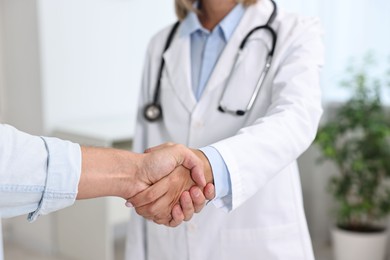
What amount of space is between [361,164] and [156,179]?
1.78 m

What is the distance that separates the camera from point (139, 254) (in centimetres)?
151

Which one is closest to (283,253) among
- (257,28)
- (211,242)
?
(211,242)

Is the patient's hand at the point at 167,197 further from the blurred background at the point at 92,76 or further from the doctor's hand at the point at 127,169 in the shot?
the blurred background at the point at 92,76

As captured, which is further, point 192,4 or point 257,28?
point 192,4

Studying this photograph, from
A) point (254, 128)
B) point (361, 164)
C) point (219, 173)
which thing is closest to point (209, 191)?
point (219, 173)

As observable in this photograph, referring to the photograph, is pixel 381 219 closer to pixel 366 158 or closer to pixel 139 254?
pixel 366 158

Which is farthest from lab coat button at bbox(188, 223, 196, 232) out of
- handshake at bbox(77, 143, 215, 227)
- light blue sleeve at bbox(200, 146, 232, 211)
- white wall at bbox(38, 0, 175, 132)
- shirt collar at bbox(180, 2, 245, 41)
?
white wall at bbox(38, 0, 175, 132)

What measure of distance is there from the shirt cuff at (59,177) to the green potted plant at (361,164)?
200 centimetres

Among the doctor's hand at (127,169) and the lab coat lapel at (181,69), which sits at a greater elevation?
the lab coat lapel at (181,69)

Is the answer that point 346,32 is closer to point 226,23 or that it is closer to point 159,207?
point 226,23

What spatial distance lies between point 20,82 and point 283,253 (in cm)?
231

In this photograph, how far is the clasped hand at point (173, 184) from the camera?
1.17 metres

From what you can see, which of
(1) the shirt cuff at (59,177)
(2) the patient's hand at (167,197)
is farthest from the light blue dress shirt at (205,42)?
(1) the shirt cuff at (59,177)

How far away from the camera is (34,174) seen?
37.0 inches
